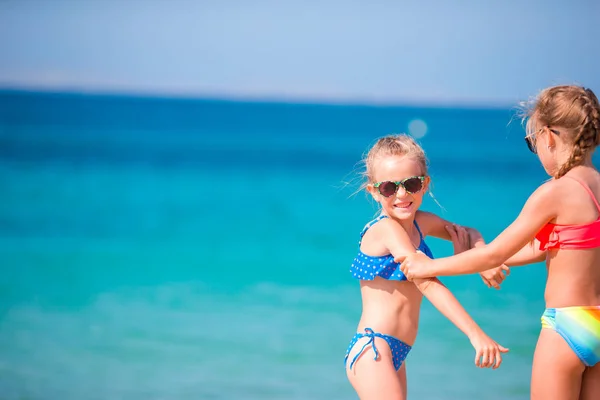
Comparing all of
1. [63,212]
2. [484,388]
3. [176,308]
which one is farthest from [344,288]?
[63,212]

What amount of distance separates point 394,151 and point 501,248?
2.05 ft

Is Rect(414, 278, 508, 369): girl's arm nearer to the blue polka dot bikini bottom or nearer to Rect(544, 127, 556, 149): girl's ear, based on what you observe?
the blue polka dot bikini bottom

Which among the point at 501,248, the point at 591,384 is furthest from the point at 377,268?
the point at 591,384

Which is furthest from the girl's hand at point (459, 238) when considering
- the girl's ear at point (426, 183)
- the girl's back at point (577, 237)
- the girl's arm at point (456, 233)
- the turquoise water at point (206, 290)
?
the turquoise water at point (206, 290)

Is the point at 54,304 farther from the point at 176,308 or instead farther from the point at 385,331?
the point at 385,331

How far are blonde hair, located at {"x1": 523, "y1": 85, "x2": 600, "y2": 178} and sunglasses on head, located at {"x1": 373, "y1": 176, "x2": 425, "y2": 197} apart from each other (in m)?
0.55

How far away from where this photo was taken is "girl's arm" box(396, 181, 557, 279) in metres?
3.01

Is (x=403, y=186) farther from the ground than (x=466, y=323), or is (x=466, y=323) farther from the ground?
(x=403, y=186)

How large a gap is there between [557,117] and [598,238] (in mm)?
463

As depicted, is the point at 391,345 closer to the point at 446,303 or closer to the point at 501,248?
the point at 446,303

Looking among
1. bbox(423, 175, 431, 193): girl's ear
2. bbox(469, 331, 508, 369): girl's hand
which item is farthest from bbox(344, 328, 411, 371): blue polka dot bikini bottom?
bbox(423, 175, 431, 193): girl's ear

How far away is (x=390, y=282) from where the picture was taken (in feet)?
11.2

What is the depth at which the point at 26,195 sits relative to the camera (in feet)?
63.0

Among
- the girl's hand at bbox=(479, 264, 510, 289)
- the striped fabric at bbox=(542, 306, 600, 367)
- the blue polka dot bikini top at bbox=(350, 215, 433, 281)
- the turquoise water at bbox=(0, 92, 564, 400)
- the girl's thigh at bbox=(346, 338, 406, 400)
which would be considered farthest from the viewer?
the turquoise water at bbox=(0, 92, 564, 400)
